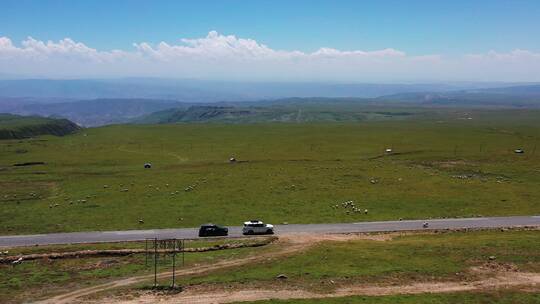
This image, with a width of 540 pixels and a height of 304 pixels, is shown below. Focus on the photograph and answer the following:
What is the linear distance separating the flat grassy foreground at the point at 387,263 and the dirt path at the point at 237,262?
5.16 ft

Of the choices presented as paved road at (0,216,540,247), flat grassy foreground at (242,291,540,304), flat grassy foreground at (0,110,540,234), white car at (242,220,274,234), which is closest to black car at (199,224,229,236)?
paved road at (0,216,540,247)

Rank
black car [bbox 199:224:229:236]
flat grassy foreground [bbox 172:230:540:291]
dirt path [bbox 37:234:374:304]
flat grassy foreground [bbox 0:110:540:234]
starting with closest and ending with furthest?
dirt path [bbox 37:234:374:304] → flat grassy foreground [bbox 172:230:540:291] → black car [bbox 199:224:229:236] → flat grassy foreground [bbox 0:110:540:234]

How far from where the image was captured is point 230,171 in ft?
331

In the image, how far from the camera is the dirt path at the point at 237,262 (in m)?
35.1

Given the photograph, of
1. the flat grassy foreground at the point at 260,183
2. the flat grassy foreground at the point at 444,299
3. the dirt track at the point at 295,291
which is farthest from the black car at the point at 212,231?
the flat grassy foreground at the point at 444,299

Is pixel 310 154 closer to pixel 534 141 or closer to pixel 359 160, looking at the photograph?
pixel 359 160

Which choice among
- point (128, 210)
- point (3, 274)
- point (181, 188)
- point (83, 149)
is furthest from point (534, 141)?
point (3, 274)

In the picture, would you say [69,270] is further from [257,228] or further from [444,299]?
[444,299]

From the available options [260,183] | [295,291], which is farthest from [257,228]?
[260,183]

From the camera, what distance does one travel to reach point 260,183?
8788 centimetres

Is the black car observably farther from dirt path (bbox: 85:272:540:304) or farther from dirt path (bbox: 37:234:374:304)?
dirt path (bbox: 85:272:540:304)

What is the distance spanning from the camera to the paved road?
180 ft

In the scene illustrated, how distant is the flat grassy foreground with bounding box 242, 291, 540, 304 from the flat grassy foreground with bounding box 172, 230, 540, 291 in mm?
2633

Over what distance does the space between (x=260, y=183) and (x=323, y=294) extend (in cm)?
5436
